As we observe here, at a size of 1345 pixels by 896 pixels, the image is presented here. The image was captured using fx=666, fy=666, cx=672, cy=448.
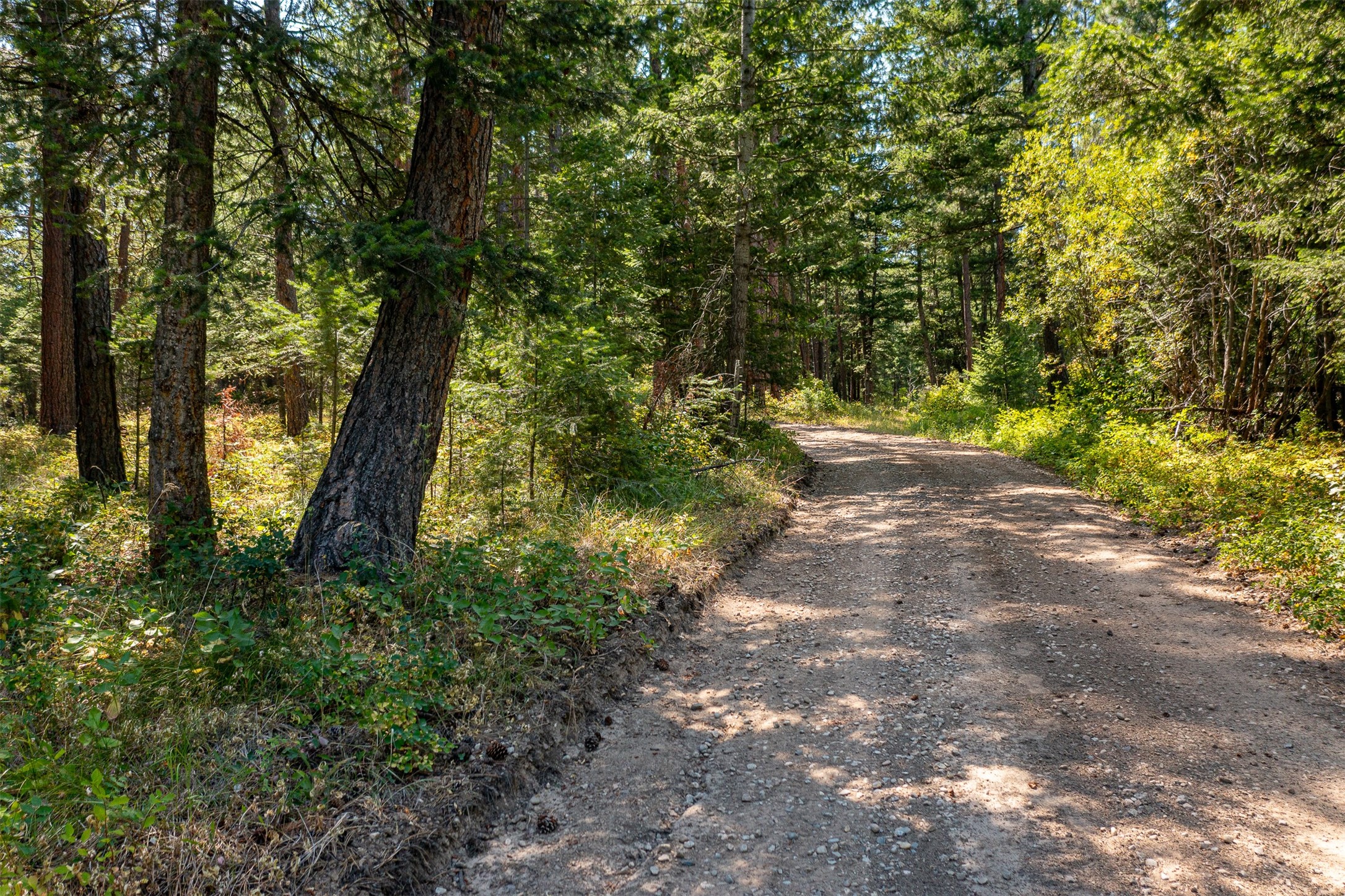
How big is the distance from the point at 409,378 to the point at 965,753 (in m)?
4.65

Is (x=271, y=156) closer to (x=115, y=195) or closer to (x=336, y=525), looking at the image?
(x=115, y=195)

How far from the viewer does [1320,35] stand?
6.59 m

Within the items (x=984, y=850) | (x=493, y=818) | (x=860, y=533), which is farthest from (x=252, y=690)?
(x=860, y=533)

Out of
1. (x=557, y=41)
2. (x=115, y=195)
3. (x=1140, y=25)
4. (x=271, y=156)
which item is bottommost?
(x=115, y=195)

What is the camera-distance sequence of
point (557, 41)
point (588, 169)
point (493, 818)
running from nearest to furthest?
point (493, 818), point (557, 41), point (588, 169)

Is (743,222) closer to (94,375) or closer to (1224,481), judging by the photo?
(1224,481)

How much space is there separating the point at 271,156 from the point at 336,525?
3540 millimetres

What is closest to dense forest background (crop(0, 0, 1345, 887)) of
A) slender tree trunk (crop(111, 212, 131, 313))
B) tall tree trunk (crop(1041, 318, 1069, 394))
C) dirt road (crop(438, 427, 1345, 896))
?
slender tree trunk (crop(111, 212, 131, 313))

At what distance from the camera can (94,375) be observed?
7.76 meters

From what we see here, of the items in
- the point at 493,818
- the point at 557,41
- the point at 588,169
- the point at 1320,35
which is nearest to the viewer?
the point at 493,818

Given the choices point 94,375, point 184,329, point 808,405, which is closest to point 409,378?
point 184,329

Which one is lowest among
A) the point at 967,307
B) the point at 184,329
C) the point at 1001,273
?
the point at 184,329

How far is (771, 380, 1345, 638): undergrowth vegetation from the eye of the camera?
5.79 m

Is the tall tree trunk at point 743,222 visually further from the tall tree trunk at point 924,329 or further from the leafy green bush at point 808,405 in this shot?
the tall tree trunk at point 924,329
